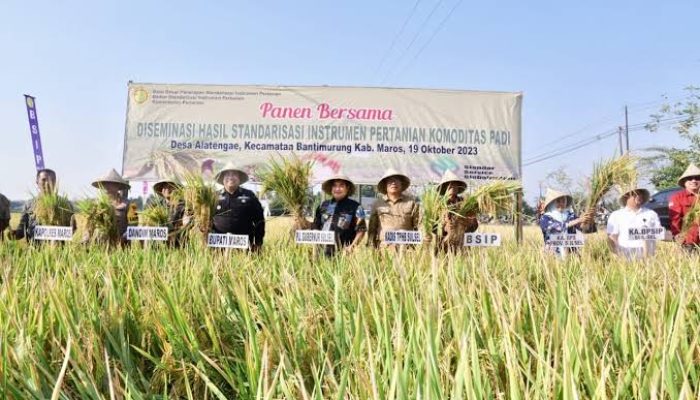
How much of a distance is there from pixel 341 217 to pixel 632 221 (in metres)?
2.56

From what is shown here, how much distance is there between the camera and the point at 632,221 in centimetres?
481

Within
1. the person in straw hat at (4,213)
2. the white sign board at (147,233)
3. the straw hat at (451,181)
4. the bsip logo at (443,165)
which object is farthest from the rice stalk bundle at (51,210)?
the bsip logo at (443,165)

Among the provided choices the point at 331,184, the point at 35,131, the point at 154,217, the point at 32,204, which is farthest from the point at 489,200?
the point at 35,131

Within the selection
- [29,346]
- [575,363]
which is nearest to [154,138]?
[29,346]

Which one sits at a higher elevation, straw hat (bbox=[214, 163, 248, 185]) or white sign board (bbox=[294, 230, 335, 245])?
straw hat (bbox=[214, 163, 248, 185])

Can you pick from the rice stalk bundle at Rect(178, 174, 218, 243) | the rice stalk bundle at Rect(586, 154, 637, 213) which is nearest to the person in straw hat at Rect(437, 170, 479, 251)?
the rice stalk bundle at Rect(586, 154, 637, 213)

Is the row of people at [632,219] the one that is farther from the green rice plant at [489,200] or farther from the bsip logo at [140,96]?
the bsip logo at [140,96]

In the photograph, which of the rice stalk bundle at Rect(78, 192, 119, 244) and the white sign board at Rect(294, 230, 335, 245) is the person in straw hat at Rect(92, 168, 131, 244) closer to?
the rice stalk bundle at Rect(78, 192, 119, 244)

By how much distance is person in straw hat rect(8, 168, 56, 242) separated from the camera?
16.4 ft

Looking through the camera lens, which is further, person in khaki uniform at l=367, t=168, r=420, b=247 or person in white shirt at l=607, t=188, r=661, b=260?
person in white shirt at l=607, t=188, r=661, b=260

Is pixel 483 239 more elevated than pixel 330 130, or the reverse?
pixel 330 130

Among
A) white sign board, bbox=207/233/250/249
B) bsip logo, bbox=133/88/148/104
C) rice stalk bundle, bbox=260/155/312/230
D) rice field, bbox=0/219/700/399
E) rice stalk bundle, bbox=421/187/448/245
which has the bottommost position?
rice field, bbox=0/219/700/399

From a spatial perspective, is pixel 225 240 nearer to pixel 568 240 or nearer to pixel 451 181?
pixel 451 181

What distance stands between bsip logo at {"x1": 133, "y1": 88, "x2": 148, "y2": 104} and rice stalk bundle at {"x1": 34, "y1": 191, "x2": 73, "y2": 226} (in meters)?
2.72
